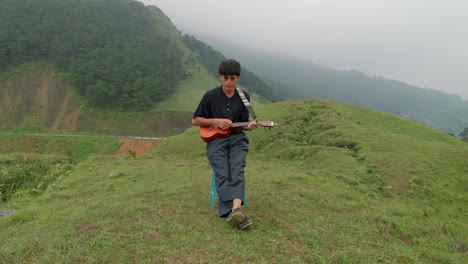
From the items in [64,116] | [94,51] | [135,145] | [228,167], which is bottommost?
[64,116]

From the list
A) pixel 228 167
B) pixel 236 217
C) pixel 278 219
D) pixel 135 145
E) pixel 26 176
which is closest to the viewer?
pixel 236 217

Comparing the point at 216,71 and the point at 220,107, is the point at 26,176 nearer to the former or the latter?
the point at 220,107

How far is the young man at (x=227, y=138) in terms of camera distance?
177 inches

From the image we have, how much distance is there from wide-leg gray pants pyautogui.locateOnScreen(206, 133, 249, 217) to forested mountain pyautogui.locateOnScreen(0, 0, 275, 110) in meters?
53.8

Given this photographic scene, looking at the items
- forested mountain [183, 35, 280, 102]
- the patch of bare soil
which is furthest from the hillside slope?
forested mountain [183, 35, 280, 102]

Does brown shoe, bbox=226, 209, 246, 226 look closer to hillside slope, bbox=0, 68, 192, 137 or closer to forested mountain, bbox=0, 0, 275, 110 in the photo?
hillside slope, bbox=0, 68, 192, 137

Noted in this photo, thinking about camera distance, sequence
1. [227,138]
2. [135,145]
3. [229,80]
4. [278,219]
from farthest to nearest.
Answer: [135,145], [227,138], [229,80], [278,219]

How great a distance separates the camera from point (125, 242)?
11.5 ft

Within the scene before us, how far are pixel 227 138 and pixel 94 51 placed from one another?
78.9 metres

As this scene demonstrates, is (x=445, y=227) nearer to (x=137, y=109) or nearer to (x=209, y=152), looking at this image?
(x=209, y=152)

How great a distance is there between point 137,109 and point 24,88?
2472 cm

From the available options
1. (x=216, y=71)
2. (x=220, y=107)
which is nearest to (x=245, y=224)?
(x=220, y=107)

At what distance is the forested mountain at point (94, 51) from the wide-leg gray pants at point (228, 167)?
176ft

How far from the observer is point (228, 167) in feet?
15.8
